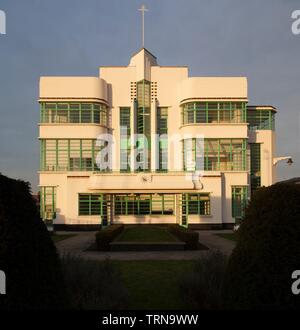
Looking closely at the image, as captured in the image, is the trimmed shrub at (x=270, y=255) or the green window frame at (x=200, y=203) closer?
the trimmed shrub at (x=270, y=255)

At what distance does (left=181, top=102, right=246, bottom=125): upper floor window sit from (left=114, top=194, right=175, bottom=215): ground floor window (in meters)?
8.87

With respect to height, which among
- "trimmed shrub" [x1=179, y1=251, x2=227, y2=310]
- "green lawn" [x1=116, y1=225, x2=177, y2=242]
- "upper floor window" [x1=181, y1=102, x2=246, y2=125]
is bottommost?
"green lawn" [x1=116, y1=225, x2=177, y2=242]

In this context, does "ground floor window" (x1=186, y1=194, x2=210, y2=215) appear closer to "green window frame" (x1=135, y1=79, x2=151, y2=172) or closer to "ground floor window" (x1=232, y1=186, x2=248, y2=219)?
"ground floor window" (x1=232, y1=186, x2=248, y2=219)

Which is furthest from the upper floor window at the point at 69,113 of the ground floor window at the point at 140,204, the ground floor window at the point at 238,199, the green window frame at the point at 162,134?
the ground floor window at the point at 238,199

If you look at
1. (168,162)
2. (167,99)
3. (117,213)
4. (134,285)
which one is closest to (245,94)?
(167,99)

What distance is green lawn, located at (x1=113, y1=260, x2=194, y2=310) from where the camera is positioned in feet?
28.7

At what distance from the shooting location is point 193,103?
34.7m

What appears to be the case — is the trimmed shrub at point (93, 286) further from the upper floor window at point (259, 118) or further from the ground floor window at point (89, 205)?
the upper floor window at point (259, 118)

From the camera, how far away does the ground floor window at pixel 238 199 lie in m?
34.2

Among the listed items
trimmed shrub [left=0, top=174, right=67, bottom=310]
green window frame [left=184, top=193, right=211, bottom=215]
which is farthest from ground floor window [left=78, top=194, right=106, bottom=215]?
trimmed shrub [left=0, top=174, right=67, bottom=310]

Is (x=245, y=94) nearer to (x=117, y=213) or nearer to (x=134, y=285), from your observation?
(x=117, y=213)

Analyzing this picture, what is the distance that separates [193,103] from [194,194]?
31.3ft

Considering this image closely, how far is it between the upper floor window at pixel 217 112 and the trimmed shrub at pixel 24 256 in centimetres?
3007
